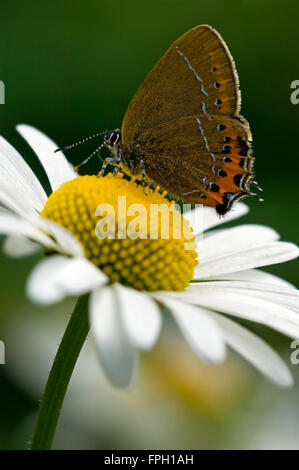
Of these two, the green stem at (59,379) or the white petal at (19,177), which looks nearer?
the green stem at (59,379)

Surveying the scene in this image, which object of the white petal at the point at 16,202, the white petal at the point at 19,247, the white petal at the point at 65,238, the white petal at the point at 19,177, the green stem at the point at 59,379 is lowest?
the green stem at the point at 59,379

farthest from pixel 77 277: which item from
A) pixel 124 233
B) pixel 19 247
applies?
pixel 124 233

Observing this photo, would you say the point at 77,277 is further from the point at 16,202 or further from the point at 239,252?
the point at 239,252

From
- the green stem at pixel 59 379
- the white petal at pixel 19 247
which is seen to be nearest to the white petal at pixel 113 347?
the green stem at pixel 59 379

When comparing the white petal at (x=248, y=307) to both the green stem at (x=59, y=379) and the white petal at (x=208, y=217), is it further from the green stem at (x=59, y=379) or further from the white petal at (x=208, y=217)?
the white petal at (x=208, y=217)

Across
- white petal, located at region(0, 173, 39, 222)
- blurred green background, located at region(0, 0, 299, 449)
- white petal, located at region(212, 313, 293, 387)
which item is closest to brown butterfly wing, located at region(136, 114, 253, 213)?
white petal, located at region(0, 173, 39, 222)

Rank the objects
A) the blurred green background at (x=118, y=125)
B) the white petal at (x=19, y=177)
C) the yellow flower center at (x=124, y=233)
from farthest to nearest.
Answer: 1. the blurred green background at (x=118, y=125)
2. the white petal at (x=19, y=177)
3. the yellow flower center at (x=124, y=233)

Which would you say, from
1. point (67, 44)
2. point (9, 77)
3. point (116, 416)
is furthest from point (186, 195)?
point (67, 44)
